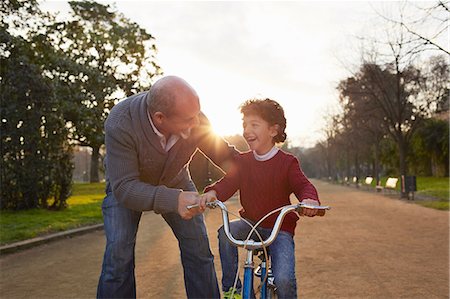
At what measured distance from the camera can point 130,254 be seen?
12.0ft

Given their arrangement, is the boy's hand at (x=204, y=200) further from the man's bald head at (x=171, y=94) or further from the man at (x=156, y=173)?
the man's bald head at (x=171, y=94)

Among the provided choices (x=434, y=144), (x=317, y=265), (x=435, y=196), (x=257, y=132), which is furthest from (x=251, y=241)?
(x=434, y=144)

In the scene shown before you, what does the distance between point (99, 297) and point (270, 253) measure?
3.98 ft

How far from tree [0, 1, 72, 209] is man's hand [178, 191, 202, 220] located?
14.1 m

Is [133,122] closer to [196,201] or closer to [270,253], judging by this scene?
[196,201]

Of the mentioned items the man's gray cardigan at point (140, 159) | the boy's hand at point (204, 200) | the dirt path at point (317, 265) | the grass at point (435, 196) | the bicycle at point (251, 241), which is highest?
the man's gray cardigan at point (140, 159)

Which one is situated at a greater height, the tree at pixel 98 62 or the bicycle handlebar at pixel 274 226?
the tree at pixel 98 62

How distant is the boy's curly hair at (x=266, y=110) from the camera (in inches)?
148

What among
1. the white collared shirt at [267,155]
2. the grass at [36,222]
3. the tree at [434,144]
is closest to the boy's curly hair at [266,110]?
the white collared shirt at [267,155]

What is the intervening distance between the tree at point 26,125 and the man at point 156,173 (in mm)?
13293

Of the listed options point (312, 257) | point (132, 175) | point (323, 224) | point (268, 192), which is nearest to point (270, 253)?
point (268, 192)

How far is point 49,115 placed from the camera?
54.6ft

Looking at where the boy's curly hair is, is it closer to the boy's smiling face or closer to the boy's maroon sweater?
the boy's smiling face

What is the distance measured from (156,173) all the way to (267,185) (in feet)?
2.49
